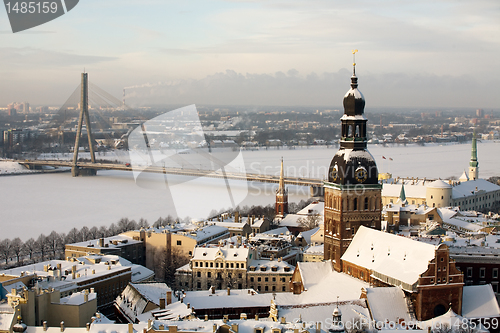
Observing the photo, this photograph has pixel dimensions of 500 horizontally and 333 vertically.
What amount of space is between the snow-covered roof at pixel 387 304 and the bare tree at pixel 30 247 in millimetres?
16428

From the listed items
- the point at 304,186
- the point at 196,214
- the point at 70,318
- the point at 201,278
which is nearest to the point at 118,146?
the point at 304,186

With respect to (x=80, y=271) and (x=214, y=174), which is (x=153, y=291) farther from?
(x=214, y=174)

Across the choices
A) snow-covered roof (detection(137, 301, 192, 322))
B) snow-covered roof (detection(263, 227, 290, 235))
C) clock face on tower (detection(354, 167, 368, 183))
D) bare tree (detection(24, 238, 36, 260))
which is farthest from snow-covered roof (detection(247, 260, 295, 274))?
bare tree (detection(24, 238, 36, 260))

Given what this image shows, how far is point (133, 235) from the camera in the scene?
30.1 metres

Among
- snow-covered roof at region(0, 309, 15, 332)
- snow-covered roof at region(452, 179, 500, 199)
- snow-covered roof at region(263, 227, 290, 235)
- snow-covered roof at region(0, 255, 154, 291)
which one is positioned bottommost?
snow-covered roof at region(263, 227, 290, 235)

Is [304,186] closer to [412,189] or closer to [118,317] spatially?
[412,189]

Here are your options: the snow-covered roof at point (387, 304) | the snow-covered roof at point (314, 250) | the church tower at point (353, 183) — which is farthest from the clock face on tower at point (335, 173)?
the snow-covered roof at point (314, 250)

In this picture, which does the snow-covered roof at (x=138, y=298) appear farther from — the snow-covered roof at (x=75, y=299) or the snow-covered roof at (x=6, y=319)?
the snow-covered roof at (x=6, y=319)

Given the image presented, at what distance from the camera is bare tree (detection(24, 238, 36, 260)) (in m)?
28.5

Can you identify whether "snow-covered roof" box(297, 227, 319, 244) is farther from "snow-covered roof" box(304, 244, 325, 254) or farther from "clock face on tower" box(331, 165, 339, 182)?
"clock face on tower" box(331, 165, 339, 182)

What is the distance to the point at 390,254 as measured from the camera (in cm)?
1784

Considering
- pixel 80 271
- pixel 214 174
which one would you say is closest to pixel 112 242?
pixel 80 271

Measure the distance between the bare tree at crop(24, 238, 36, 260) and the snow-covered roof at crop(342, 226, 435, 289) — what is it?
14705 mm

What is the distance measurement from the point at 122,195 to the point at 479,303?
3289 cm
